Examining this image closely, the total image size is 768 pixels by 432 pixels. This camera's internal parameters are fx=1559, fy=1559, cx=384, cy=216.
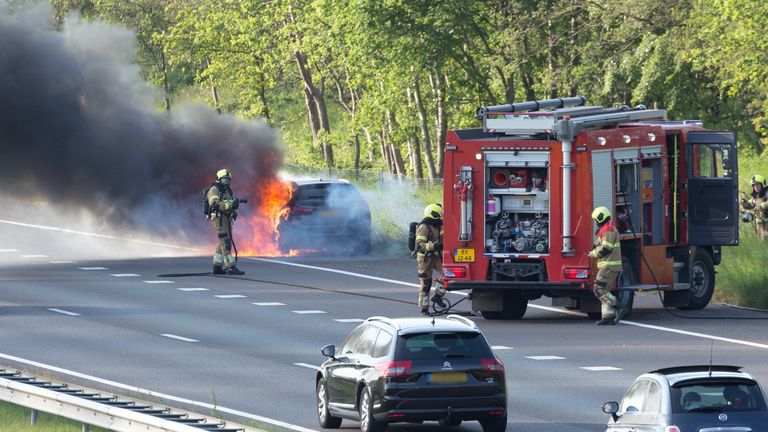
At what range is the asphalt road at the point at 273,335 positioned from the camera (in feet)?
55.3

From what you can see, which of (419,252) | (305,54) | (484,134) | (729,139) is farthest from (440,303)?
(305,54)

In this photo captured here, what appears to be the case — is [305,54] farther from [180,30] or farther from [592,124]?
[592,124]

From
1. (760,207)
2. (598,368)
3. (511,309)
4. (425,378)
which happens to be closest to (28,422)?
(425,378)

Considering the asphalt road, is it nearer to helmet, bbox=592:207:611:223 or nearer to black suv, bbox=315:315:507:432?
black suv, bbox=315:315:507:432

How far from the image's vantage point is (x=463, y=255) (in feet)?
75.6

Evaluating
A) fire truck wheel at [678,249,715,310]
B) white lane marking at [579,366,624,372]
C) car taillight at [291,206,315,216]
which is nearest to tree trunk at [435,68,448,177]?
car taillight at [291,206,315,216]

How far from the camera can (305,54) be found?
59375 mm

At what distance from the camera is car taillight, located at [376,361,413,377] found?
13.6 m

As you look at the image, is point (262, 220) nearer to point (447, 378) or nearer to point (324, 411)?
point (324, 411)

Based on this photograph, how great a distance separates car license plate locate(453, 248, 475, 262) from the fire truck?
0.05 ft

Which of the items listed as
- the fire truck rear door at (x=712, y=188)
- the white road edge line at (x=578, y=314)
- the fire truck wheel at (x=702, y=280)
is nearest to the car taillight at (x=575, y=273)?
the white road edge line at (x=578, y=314)

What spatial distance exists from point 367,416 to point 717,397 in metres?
3.75

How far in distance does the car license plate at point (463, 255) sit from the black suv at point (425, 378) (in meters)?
8.62

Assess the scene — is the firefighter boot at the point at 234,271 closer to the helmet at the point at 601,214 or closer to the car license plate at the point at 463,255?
the car license plate at the point at 463,255
